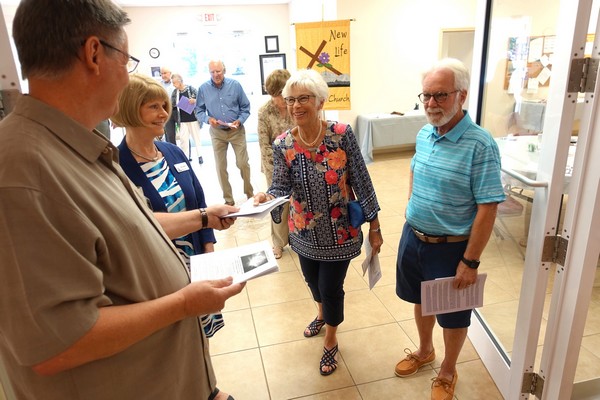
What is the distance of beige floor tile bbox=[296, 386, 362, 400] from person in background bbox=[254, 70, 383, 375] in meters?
0.46

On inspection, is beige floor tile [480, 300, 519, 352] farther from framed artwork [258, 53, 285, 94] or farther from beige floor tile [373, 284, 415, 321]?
framed artwork [258, 53, 285, 94]

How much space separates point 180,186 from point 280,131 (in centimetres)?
157

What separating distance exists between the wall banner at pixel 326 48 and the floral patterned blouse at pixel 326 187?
3.10 m

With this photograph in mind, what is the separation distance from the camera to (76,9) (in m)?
0.75

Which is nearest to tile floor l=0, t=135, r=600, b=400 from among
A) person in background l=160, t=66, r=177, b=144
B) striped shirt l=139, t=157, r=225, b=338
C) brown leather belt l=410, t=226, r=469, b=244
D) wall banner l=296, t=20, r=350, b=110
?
brown leather belt l=410, t=226, r=469, b=244

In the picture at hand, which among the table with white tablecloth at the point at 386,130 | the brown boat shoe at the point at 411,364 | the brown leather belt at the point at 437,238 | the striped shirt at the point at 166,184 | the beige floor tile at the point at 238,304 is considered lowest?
the beige floor tile at the point at 238,304

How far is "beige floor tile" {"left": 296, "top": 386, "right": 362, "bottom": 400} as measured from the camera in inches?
77.0

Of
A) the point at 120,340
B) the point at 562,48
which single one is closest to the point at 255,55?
the point at 562,48

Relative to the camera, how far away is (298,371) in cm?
214

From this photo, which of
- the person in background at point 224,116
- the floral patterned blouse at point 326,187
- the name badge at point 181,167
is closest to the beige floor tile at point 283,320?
the floral patterned blouse at point 326,187

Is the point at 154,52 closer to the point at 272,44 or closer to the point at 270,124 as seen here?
the point at 272,44

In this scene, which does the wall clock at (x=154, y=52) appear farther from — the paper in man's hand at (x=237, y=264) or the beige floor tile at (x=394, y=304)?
the paper in man's hand at (x=237, y=264)

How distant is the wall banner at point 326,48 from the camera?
4770 millimetres

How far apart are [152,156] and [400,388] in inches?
64.9
